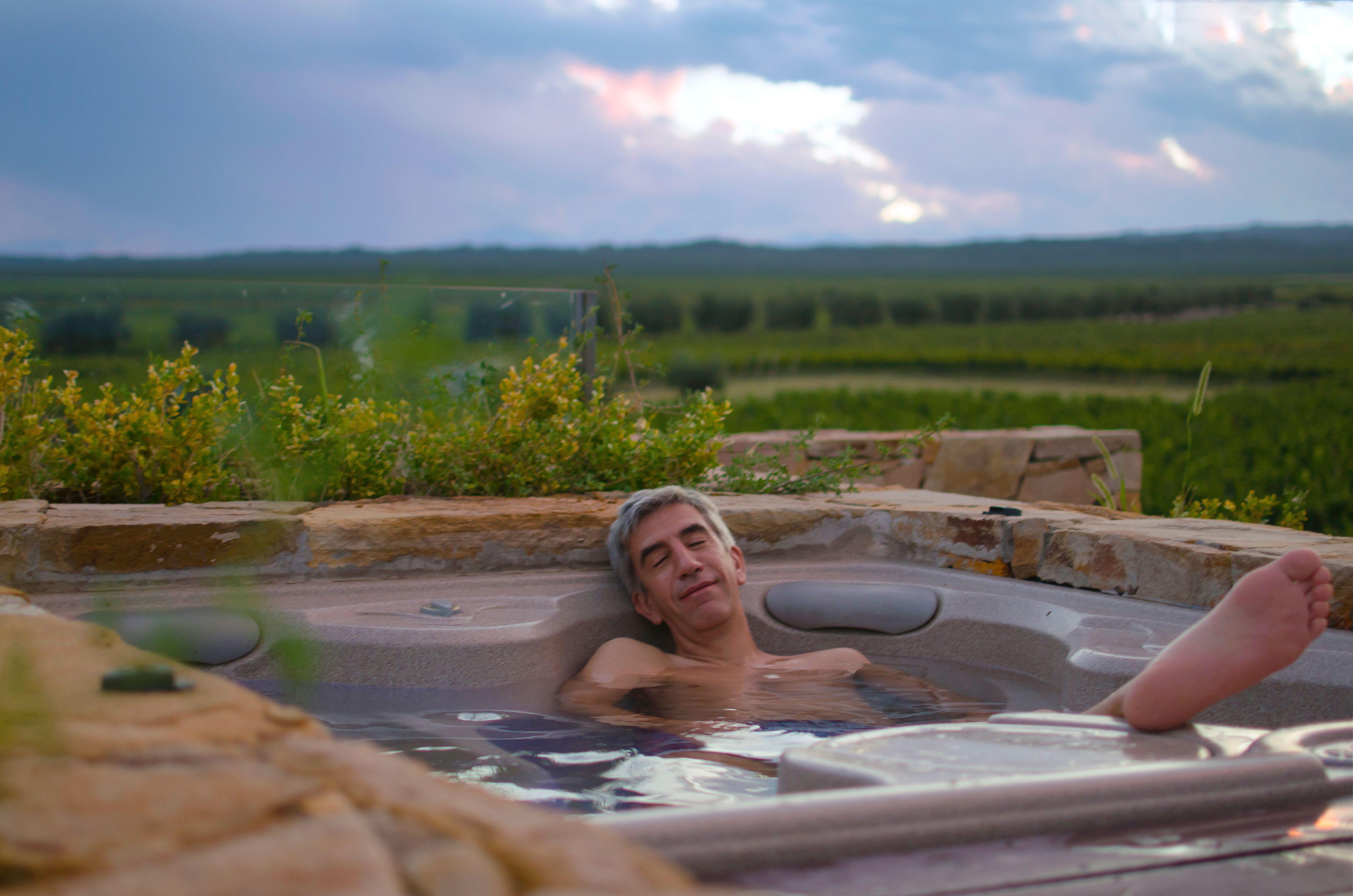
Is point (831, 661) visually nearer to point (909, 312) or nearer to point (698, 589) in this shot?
point (698, 589)

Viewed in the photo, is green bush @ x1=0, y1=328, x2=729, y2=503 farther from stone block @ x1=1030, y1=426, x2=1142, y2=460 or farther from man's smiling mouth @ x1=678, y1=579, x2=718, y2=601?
stone block @ x1=1030, y1=426, x2=1142, y2=460

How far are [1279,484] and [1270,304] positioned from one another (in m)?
10.8

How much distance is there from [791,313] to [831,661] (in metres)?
16.1

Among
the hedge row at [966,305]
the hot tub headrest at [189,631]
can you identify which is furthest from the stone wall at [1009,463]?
the hedge row at [966,305]

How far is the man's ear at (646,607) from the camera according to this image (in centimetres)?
292

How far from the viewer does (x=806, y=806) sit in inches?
40.1

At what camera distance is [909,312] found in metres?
19.9

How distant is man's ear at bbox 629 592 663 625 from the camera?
9.57ft

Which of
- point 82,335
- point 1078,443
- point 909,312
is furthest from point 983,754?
point 909,312

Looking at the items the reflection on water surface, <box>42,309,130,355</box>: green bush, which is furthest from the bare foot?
<box>42,309,130,355</box>: green bush

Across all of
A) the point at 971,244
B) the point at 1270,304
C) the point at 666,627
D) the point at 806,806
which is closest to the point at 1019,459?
the point at 666,627

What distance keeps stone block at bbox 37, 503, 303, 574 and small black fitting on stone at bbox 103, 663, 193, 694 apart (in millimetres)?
1718

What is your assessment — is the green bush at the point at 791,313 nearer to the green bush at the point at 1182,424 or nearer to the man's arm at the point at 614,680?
the green bush at the point at 1182,424

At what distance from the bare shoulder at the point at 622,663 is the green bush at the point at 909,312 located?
17.5 meters
